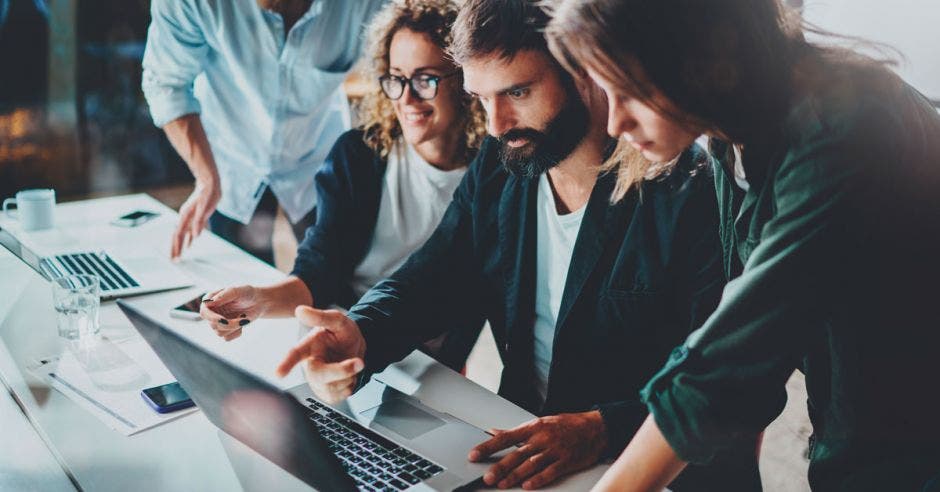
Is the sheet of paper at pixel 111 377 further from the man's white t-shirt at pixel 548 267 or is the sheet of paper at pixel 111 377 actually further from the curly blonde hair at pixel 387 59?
the curly blonde hair at pixel 387 59

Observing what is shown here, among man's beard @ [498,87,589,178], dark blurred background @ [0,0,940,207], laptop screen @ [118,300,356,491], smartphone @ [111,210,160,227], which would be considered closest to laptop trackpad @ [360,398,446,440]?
laptop screen @ [118,300,356,491]

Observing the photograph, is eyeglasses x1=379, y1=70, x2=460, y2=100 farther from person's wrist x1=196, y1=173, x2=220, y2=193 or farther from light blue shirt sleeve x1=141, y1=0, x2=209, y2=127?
light blue shirt sleeve x1=141, y1=0, x2=209, y2=127

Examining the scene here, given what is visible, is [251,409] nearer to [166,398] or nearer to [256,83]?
[166,398]

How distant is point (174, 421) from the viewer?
1102 millimetres

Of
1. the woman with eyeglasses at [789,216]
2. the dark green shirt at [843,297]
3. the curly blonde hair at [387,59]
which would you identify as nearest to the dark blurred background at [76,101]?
the curly blonde hair at [387,59]

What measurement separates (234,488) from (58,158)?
13.0 ft

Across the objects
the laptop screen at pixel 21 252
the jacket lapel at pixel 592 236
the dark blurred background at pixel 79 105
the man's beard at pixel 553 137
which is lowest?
the dark blurred background at pixel 79 105

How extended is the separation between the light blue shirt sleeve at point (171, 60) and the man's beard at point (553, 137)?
1.05 metres

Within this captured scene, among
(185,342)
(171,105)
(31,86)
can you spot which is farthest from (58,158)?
(185,342)

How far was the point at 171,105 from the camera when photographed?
6.64ft

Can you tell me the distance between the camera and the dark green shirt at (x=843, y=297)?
728 mm

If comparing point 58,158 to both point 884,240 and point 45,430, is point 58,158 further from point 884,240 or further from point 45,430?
point 884,240

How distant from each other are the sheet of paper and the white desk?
0.02 metres

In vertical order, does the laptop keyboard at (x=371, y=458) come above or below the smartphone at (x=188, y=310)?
above
